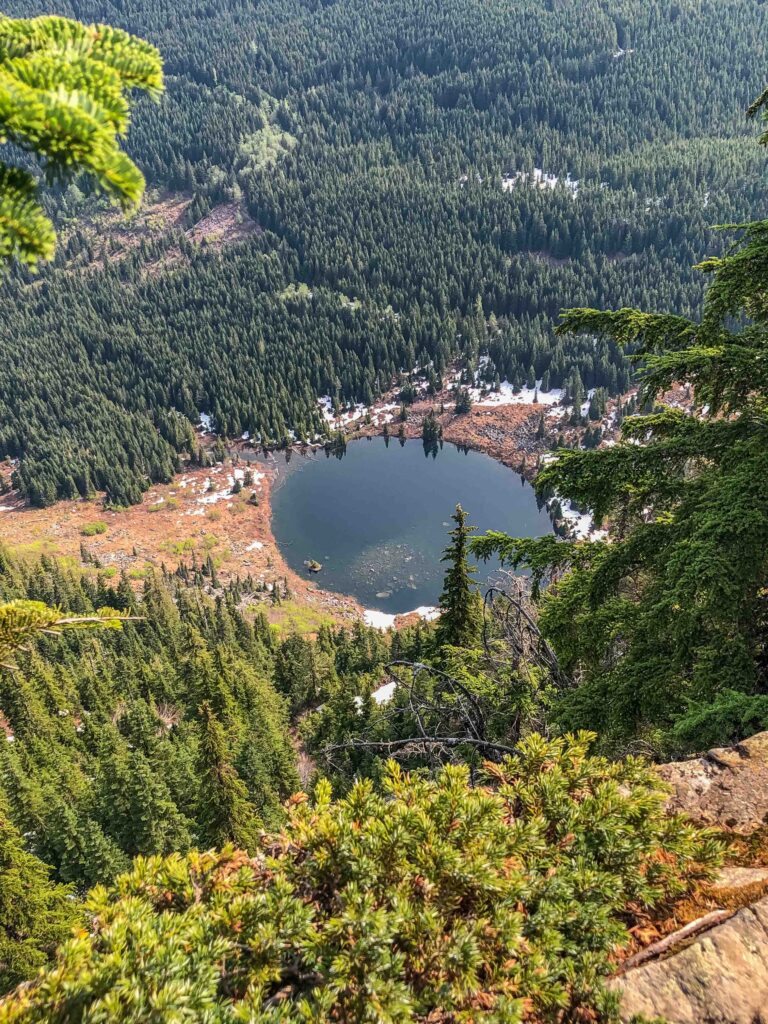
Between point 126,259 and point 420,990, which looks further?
point 126,259

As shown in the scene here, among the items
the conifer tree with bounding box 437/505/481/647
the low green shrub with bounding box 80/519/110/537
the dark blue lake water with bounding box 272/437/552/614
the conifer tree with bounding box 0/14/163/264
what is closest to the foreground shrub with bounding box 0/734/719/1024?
the conifer tree with bounding box 0/14/163/264

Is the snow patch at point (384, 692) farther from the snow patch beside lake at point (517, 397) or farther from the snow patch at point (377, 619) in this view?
the snow patch beside lake at point (517, 397)

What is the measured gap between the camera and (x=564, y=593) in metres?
9.62

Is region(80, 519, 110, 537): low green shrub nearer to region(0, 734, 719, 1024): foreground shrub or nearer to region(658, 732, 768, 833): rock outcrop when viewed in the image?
region(0, 734, 719, 1024): foreground shrub

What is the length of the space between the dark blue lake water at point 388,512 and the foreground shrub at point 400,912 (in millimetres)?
71078

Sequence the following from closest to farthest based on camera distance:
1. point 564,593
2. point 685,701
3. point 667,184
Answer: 1. point 685,701
2. point 564,593
3. point 667,184

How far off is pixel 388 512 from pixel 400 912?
291 feet

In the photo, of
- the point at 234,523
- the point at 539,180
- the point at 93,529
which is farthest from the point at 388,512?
the point at 539,180

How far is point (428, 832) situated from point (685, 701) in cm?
536

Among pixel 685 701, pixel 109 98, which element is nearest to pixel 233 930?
pixel 109 98

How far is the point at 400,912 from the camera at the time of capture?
12.3ft

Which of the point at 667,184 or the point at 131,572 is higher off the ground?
the point at 667,184

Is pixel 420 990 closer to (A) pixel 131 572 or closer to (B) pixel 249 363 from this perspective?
(A) pixel 131 572

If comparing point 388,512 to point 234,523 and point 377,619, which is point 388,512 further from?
point 234,523
